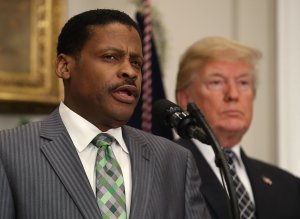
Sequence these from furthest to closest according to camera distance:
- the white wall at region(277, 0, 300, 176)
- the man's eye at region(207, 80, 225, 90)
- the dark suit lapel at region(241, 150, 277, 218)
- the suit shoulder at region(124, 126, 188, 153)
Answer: the white wall at region(277, 0, 300, 176) < the man's eye at region(207, 80, 225, 90) < the dark suit lapel at region(241, 150, 277, 218) < the suit shoulder at region(124, 126, 188, 153)

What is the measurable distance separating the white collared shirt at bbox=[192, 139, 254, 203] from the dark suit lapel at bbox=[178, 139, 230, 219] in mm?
25

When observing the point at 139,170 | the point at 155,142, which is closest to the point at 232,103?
the point at 155,142

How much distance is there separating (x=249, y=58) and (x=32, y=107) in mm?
1084

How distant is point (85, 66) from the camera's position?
153 centimetres

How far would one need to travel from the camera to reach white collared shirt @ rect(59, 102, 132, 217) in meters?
1.51

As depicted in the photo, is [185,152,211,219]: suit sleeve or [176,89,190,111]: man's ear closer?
[185,152,211,219]: suit sleeve

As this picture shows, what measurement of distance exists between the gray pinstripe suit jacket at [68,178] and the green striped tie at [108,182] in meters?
0.03

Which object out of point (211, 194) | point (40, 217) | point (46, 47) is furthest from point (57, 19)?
point (40, 217)

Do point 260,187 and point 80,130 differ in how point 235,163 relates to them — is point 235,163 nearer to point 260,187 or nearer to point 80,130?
point 260,187

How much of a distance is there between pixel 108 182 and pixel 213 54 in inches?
42.4

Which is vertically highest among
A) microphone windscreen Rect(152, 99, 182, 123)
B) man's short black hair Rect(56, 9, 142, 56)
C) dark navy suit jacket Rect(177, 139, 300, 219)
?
man's short black hair Rect(56, 9, 142, 56)

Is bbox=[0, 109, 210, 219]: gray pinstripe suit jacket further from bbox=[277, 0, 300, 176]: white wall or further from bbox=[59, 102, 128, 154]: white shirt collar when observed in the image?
bbox=[277, 0, 300, 176]: white wall

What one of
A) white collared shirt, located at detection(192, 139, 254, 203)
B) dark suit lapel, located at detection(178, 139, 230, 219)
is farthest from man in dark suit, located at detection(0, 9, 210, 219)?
white collared shirt, located at detection(192, 139, 254, 203)

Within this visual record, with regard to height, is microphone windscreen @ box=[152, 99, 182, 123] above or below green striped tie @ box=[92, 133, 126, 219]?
above
